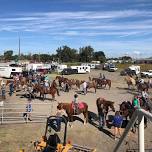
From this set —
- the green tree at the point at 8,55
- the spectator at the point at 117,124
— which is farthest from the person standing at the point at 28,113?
the green tree at the point at 8,55

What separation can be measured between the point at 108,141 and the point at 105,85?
2532 cm

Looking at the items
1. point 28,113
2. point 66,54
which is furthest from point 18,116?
point 66,54

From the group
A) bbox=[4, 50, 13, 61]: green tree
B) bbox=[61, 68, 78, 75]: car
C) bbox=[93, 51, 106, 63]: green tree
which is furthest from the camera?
bbox=[4, 50, 13, 61]: green tree

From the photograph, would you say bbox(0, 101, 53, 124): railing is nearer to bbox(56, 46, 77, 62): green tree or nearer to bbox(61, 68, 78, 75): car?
bbox(61, 68, 78, 75): car

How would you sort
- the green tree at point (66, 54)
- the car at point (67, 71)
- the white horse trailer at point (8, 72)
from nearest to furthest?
1. the white horse trailer at point (8, 72)
2. the car at point (67, 71)
3. the green tree at point (66, 54)

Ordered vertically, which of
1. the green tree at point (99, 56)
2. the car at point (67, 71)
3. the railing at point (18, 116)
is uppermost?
the green tree at point (99, 56)

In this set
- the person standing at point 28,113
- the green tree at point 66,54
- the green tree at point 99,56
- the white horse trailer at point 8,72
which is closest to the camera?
the person standing at point 28,113

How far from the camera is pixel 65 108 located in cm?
1934

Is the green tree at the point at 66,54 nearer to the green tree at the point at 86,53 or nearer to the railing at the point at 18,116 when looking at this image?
the green tree at the point at 86,53

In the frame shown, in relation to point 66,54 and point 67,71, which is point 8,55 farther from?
point 67,71

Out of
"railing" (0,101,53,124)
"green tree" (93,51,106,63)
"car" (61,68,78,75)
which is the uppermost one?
"green tree" (93,51,106,63)

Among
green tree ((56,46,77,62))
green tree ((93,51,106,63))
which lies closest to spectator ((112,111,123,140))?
green tree ((56,46,77,62))

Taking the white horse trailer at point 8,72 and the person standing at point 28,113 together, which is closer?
the person standing at point 28,113

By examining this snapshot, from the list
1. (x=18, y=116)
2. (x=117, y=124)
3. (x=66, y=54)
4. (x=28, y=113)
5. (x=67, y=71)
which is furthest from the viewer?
(x=66, y=54)
